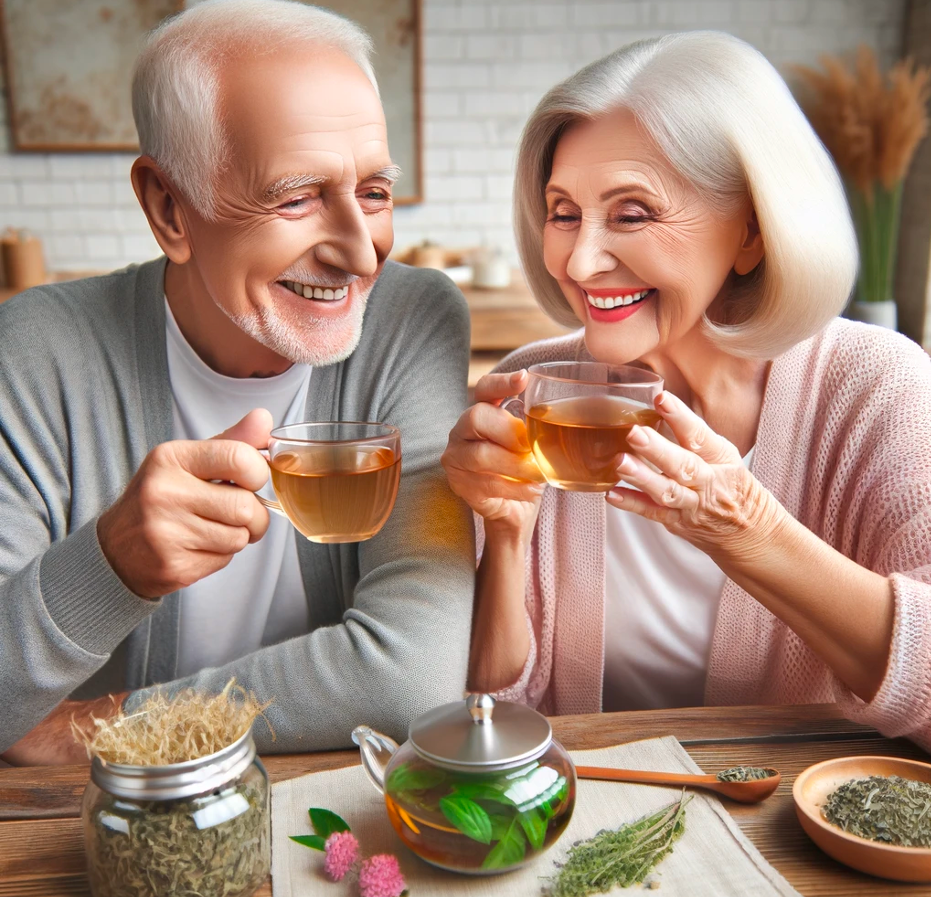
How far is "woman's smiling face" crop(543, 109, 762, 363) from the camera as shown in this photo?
1338mm

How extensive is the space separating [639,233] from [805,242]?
0.25 m

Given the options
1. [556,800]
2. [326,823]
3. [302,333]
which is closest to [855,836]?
[556,800]

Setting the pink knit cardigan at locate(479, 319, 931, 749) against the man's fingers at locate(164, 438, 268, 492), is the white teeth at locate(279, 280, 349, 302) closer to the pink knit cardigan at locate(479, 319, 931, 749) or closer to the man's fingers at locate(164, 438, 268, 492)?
the pink knit cardigan at locate(479, 319, 931, 749)

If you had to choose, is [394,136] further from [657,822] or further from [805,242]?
[657,822]

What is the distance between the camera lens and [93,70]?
13.8 ft

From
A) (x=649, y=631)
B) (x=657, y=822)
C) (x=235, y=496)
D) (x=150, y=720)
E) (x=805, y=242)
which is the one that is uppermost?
(x=805, y=242)

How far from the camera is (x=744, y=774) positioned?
1.02m

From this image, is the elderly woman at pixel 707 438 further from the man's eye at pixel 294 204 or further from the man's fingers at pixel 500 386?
the man's eye at pixel 294 204

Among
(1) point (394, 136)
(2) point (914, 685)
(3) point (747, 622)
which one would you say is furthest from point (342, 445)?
(1) point (394, 136)

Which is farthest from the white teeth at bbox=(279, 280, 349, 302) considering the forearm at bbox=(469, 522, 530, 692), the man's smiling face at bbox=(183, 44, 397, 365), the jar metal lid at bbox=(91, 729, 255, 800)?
the jar metal lid at bbox=(91, 729, 255, 800)

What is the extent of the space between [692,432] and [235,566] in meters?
0.86

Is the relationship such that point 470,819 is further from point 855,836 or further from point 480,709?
point 855,836

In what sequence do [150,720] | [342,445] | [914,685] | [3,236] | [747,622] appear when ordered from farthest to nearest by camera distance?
[3,236]
[747,622]
[914,685]
[342,445]
[150,720]

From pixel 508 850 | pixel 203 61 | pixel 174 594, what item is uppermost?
pixel 203 61
